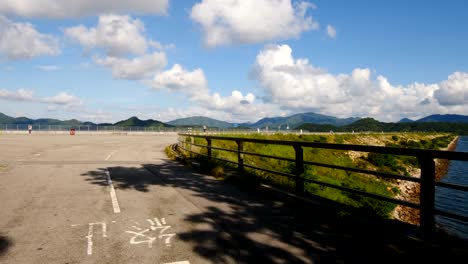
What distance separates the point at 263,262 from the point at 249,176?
6.16 meters

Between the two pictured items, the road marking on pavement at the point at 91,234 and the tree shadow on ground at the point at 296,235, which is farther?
the road marking on pavement at the point at 91,234

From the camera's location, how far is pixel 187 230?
21.6 feet

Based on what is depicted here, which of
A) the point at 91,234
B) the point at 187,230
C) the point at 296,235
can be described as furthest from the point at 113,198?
the point at 296,235

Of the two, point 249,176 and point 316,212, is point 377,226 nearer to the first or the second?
point 316,212

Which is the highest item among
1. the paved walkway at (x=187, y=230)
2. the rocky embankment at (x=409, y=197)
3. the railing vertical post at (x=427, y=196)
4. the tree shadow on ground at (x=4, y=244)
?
the railing vertical post at (x=427, y=196)

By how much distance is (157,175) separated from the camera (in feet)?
44.6

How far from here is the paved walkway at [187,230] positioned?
5.29 metres

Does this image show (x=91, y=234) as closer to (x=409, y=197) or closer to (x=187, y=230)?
(x=187, y=230)

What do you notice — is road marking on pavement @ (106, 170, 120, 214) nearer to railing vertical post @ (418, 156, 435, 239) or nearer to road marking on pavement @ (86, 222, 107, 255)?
road marking on pavement @ (86, 222, 107, 255)

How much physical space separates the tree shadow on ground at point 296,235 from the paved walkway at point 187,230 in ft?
0.05

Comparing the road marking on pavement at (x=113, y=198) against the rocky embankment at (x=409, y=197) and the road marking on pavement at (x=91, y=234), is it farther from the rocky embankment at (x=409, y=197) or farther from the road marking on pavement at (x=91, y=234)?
the rocky embankment at (x=409, y=197)

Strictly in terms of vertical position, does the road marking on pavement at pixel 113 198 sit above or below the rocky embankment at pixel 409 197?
above

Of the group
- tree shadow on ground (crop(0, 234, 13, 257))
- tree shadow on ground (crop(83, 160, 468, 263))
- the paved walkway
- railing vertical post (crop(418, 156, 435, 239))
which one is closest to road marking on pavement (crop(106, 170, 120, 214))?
the paved walkway

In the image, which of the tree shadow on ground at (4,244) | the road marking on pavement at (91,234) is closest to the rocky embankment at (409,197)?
the road marking on pavement at (91,234)
